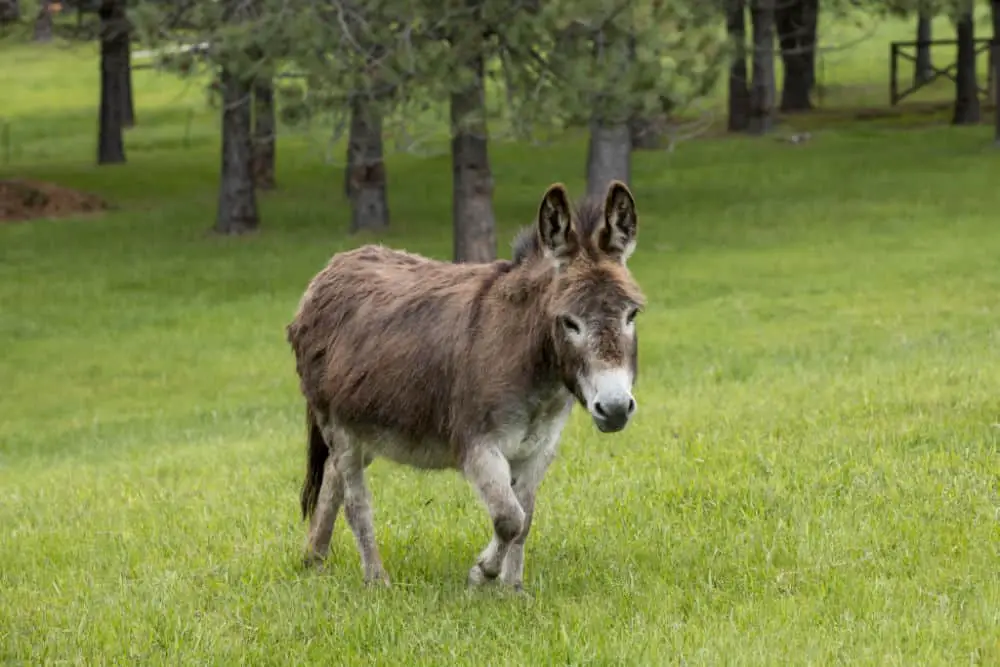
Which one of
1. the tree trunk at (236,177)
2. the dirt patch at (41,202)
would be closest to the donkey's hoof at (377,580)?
the tree trunk at (236,177)

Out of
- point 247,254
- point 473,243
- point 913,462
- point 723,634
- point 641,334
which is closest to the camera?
point 723,634

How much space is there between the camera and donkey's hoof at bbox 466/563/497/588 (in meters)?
7.16

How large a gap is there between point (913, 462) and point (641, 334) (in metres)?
11.8

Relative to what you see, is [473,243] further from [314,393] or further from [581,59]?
[314,393]

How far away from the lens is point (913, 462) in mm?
9164

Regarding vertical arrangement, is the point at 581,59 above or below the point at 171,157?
above

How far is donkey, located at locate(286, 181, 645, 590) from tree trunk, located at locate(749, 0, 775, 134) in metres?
27.5

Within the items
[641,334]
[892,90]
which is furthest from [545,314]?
[892,90]

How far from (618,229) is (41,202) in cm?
3073

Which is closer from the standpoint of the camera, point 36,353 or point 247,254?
point 36,353

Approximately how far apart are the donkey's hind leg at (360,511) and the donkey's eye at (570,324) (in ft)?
5.47

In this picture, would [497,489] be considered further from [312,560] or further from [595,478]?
[595,478]

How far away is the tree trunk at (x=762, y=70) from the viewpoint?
124ft

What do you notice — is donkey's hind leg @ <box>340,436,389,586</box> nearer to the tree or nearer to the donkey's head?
the donkey's head
